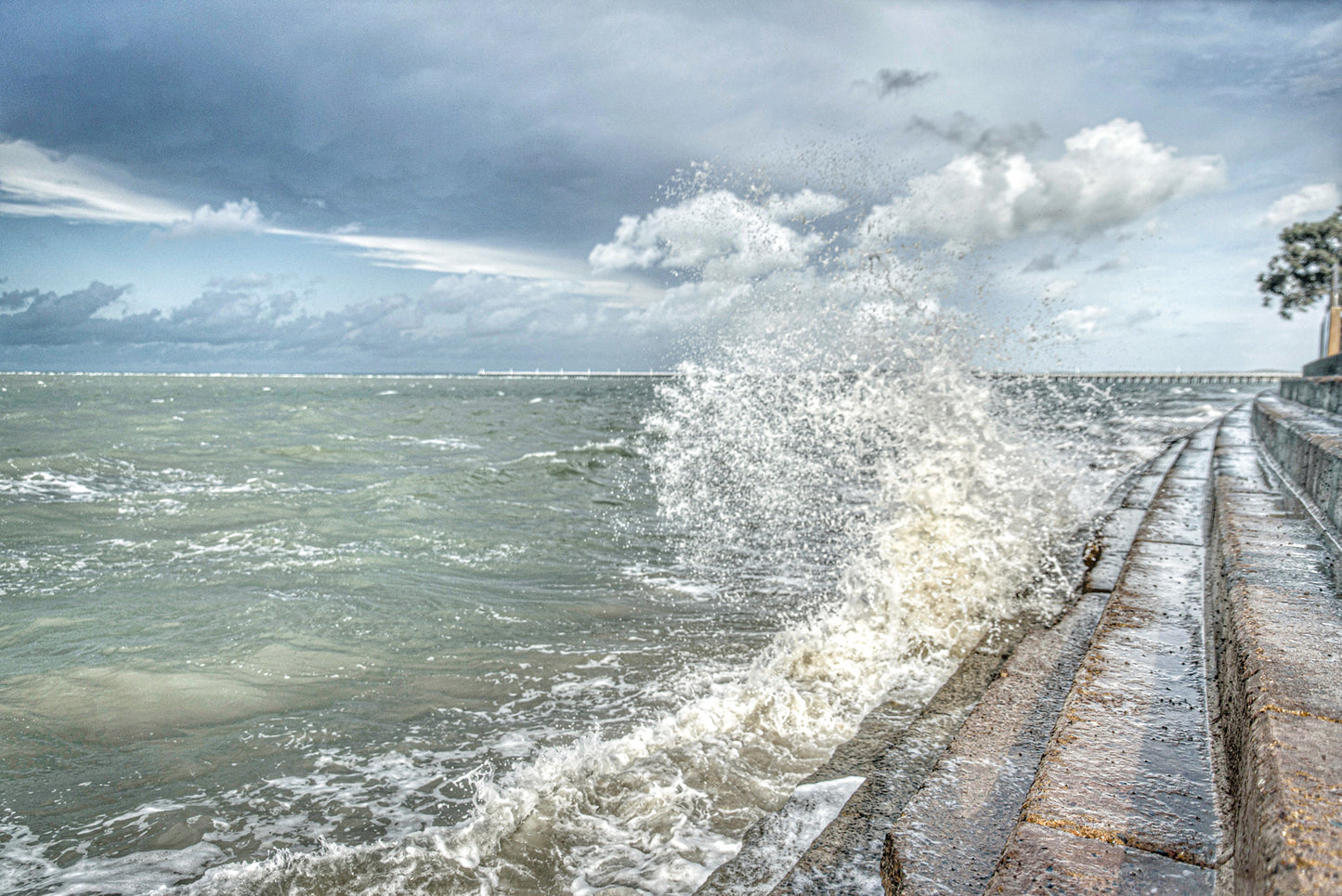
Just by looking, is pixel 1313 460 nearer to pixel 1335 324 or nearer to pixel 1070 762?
pixel 1070 762

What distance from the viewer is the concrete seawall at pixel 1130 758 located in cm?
112

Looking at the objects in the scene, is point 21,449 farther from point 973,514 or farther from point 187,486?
point 973,514

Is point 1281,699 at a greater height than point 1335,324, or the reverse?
point 1335,324

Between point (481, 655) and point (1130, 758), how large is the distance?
315 centimetres

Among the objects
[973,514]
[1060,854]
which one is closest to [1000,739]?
[1060,854]

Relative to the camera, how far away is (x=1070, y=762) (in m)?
1.44

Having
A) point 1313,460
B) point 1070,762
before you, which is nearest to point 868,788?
point 1070,762

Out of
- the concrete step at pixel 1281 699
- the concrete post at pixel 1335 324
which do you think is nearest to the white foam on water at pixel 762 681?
the concrete step at pixel 1281 699

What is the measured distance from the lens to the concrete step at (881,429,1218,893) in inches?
49.3

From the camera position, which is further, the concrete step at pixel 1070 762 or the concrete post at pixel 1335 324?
the concrete post at pixel 1335 324

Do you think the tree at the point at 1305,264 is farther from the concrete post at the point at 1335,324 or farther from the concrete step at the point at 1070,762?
the concrete step at the point at 1070,762

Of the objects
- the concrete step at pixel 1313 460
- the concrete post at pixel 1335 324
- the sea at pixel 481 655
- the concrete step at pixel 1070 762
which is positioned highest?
the concrete post at pixel 1335 324

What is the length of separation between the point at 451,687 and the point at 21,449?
14.2 meters

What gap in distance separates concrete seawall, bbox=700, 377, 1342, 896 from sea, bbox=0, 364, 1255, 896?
34 cm
